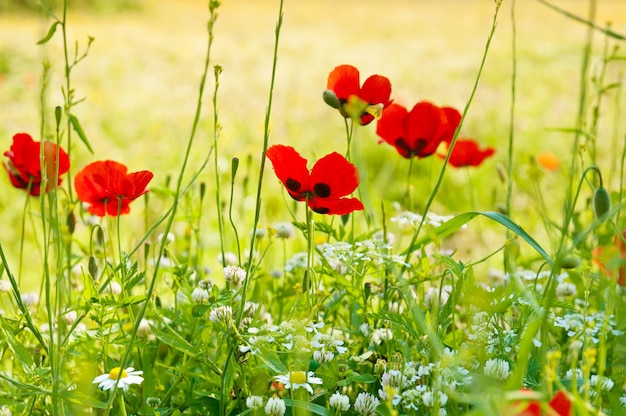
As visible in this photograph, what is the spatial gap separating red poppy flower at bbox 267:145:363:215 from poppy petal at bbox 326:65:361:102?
0.49 ft

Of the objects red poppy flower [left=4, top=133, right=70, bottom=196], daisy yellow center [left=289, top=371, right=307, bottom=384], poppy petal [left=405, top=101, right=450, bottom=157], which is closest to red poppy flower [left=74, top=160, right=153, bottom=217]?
red poppy flower [left=4, top=133, right=70, bottom=196]

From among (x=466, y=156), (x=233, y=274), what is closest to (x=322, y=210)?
(x=233, y=274)

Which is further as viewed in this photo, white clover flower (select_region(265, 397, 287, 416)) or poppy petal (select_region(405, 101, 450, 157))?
poppy petal (select_region(405, 101, 450, 157))

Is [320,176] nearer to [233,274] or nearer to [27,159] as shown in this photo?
[233,274]

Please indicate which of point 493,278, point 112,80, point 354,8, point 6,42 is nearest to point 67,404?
point 493,278

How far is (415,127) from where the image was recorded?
3.46ft

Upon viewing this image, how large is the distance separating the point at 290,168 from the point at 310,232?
0.22 ft

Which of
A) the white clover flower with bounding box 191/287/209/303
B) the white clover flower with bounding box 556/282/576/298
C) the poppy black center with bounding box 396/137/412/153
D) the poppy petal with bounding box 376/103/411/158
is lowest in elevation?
the white clover flower with bounding box 556/282/576/298

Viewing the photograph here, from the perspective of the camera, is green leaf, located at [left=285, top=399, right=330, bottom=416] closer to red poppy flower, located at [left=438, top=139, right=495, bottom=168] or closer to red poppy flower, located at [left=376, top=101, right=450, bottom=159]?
red poppy flower, located at [left=376, top=101, right=450, bottom=159]

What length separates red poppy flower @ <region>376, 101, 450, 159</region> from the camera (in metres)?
1.05

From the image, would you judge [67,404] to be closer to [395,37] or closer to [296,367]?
[296,367]

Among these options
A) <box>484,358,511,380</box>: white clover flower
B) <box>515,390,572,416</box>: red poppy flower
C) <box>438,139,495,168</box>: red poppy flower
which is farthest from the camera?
<box>438,139,495,168</box>: red poppy flower

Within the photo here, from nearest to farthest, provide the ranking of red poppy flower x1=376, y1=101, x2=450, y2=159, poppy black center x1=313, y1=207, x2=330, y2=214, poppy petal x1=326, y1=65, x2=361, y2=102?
poppy black center x1=313, y1=207, x2=330, y2=214 → poppy petal x1=326, y1=65, x2=361, y2=102 → red poppy flower x1=376, y1=101, x2=450, y2=159

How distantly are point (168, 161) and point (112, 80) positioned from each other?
5.19 ft
